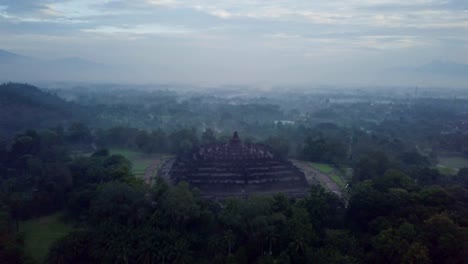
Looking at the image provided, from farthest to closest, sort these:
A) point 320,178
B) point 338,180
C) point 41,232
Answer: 1. point 320,178
2. point 338,180
3. point 41,232

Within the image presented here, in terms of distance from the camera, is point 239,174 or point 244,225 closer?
point 244,225

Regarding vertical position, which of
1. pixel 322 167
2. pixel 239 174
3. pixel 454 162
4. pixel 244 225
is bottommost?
pixel 322 167

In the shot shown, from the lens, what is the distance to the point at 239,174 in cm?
2734

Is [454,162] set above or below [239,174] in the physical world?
below

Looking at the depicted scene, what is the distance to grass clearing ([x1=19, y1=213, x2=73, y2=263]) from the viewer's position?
19891 millimetres

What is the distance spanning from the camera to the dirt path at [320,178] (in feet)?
98.7

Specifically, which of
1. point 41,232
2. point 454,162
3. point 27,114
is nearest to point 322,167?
point 454,162

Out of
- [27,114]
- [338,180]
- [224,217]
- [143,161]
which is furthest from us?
[27,114]

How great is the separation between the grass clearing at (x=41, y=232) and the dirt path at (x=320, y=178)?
20.1 meters

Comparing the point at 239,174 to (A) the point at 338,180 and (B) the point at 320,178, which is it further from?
(A) the point at 338,180

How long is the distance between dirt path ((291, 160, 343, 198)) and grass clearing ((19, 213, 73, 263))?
20.1 meters

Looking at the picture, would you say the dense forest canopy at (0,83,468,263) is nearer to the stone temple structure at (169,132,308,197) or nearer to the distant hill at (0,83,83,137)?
the stone temple structure at (169,132,308,197)

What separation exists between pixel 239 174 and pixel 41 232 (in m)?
13.8

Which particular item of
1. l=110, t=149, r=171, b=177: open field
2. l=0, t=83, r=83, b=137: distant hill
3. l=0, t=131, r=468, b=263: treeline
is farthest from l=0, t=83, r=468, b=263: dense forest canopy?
l=0, t=83, r=83, b=137: distant hill
